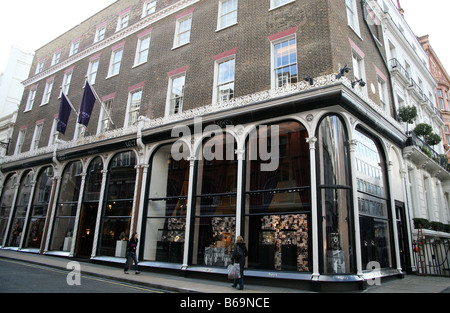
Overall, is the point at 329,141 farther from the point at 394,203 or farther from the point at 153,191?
the point at 153,191

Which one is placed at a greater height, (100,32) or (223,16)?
(100,32)

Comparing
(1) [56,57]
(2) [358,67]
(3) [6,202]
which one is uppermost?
(1) [56,57]

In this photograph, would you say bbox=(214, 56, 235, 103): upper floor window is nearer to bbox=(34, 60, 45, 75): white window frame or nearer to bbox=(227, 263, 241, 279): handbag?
bbox=(227, 263, 241, 279): handbag

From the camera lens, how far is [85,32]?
967 inches

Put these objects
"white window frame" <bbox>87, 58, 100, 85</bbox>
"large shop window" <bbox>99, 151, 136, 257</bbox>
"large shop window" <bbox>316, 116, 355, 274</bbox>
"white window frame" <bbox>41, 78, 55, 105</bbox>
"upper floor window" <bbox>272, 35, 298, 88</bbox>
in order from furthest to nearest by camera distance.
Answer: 1. "white window frame" <bbox>41, 78, 55, 105</bbox>
2. "white window frame" <bbox>87, 58, 100, 85</bbox>
3. "large shop window" <bbox>99, 151, 136, 257</bbox>
4. "upper floor window" <bbox>272, 35, 298, 88</bbox>
5. "large shop window" <bbox>316, 116, 355, 274</bbox>

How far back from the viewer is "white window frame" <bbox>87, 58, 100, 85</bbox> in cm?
2184

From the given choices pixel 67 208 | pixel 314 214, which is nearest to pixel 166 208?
pixel 314 214

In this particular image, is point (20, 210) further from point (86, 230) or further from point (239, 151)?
point (239, 151)

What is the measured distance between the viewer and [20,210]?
879 inches

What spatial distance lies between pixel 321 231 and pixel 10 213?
915 inches

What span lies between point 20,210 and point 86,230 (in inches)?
335

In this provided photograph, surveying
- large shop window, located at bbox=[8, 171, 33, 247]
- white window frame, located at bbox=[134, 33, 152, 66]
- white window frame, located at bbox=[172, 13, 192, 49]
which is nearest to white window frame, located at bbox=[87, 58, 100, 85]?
white window frame, located at bbox=[134, 33, 152, 66]

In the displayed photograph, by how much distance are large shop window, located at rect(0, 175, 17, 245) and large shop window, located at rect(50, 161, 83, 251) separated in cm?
688
